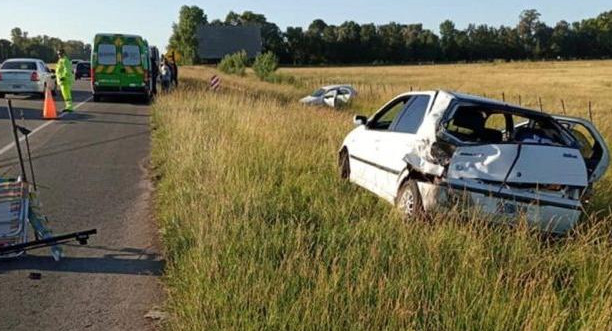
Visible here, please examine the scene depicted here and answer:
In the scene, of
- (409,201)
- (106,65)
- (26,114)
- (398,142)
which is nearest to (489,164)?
(409,201)

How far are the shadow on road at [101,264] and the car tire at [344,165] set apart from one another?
3550 mm

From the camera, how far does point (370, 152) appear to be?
23.0 ft

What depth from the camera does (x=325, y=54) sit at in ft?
400

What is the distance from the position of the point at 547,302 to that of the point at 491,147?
2231 mm

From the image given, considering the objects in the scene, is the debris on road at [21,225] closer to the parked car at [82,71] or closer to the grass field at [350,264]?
the grass field at [350,264]

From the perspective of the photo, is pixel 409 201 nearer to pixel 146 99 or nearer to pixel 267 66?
pixel 146 99

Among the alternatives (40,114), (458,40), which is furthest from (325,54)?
(40,114)

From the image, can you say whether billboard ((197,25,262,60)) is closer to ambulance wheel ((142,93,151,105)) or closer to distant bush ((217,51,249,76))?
distant bush ((217,51,249,76))

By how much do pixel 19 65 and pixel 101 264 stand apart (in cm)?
2126

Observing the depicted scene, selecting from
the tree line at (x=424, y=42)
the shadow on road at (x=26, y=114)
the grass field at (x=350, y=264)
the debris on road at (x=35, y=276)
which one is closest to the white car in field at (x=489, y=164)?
the grass field at (x=350, y=264)

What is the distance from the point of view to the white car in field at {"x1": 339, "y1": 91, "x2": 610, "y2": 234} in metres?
5.23

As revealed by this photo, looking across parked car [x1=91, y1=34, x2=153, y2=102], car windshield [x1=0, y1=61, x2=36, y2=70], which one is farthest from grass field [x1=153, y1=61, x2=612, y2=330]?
car windshield [x1=0, y1=61, x2=36, y2=70]

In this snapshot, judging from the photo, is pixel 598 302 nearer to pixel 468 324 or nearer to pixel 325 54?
pixel 468 324

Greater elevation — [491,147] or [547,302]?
[491,147]
